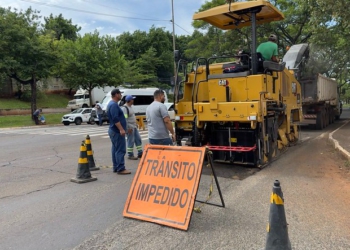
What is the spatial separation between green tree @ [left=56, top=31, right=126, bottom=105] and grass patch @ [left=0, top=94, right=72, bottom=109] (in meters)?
7.25

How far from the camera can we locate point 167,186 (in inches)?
171

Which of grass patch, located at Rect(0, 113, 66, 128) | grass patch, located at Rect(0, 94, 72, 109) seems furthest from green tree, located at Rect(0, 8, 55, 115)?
grass patch, located at Rect(0, 94, 72, 109)

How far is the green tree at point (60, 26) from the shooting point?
193ft

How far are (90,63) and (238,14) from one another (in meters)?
26.2

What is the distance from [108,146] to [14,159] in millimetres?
3235

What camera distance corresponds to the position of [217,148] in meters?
7.33

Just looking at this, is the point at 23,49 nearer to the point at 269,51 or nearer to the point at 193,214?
the point at 269,51

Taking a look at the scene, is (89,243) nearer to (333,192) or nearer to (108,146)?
(333,192)

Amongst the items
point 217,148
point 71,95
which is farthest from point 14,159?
point 71,95

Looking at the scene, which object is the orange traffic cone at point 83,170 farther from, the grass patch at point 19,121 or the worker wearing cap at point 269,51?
the grass patch at point 19,121

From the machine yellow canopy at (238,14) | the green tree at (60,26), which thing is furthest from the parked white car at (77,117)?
the green tree at (60,26)

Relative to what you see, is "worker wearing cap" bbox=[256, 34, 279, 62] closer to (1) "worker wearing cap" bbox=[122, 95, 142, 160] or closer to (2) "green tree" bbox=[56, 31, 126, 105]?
(1) "worker wearing cap" bbox=[122, 95, 142, 160]

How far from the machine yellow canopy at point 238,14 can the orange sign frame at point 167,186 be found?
14.2ft

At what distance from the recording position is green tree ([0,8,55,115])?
25.6 metres
